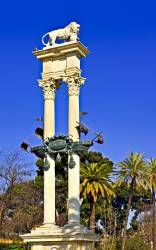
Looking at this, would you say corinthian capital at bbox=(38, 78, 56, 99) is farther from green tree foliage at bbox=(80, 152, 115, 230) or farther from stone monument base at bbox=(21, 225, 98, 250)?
green tree foliage at bbox=(80, 152, 115, 230)

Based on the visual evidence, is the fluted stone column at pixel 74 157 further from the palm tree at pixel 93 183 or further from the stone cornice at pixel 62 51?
the palm tree at pixel 93 183

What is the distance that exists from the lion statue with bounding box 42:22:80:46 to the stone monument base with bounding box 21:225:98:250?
924 centimetres

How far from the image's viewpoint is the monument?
22141 millimetres

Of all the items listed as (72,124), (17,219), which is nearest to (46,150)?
(72,124)

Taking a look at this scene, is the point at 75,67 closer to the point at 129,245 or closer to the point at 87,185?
→ the point at 87,185

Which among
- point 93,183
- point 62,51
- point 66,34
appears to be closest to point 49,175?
point 62,51

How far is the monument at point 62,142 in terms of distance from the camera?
22141 millimetres

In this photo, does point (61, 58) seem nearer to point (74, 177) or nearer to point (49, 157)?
point (49, 157)

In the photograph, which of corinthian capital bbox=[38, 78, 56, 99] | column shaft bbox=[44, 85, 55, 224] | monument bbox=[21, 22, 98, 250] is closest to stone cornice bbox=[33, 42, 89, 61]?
monument bbox=[21, 22, 98, 250]

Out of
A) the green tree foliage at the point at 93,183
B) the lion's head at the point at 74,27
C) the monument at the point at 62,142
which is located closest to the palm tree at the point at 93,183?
the green tree foliage at the point at 93,183

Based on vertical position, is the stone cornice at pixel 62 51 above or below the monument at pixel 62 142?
above

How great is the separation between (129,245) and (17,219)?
17252mm

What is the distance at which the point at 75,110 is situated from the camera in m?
23.5

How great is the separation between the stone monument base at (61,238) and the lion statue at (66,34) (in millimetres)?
9236
